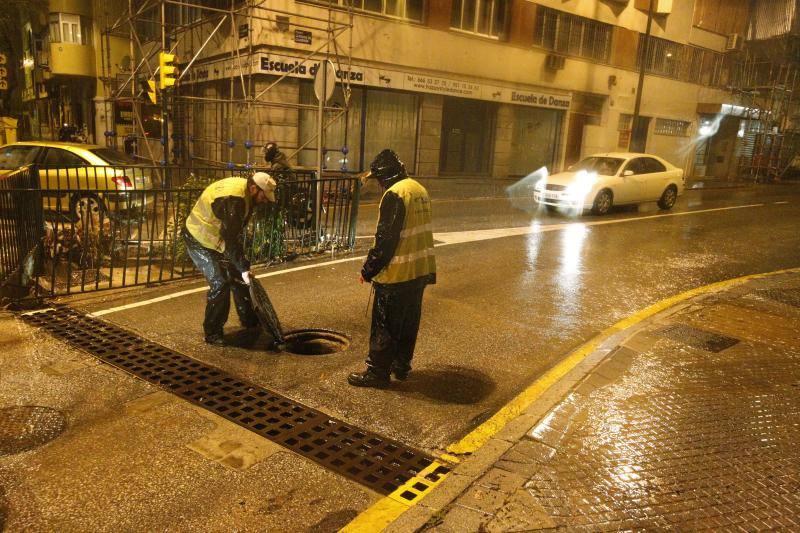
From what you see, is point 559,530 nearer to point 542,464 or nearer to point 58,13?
point 542,464

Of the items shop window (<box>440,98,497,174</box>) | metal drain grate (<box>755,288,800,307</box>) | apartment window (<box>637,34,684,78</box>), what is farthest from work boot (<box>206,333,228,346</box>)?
apartment window (<box>637,34,684,78</box>)

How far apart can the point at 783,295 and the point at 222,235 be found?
680cm

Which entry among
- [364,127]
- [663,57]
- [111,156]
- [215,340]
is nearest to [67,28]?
[364,127]

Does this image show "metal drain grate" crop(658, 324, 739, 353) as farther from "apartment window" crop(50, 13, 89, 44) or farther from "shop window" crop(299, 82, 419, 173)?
"apartment window" crop(50, 13, 89, 44)

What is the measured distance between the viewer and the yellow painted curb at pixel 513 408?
10.1 feet

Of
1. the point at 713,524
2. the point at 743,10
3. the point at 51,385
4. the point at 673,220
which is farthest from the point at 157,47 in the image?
the point at 743,10

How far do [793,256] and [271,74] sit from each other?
13003mm

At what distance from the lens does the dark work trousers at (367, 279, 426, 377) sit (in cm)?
450

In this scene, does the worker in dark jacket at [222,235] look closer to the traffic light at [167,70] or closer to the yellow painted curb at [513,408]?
the yellow painted curb at [513,408]

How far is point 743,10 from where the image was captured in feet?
105

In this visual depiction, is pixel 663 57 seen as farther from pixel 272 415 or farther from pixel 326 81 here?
pixel 272 415

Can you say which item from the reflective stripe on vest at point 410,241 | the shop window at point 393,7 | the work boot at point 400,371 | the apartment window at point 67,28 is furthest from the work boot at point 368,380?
the apartment window at point 67,28

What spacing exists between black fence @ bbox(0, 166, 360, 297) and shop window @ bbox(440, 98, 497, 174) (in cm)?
1190

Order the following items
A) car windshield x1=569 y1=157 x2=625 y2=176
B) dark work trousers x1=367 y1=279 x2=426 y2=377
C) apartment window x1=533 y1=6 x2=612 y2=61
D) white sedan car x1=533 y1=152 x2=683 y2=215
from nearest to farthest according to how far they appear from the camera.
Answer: dark work trousers x1=367 y1=279 x2=426 y2=377
white sedan car x1=533 y1=152 x2=683 y2=215
car windshield x1=569 y1=157 x2=625 y2=176
apartment window x1=533 y1=6 x2=612 y2=61
